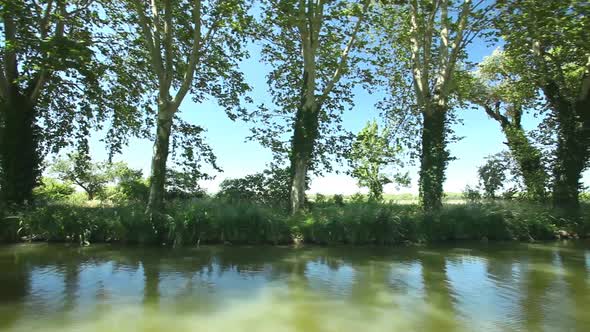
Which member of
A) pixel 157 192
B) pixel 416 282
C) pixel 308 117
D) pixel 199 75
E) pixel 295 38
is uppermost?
pixel 295 38

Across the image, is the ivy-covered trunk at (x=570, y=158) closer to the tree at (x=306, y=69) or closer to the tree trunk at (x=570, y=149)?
the tree trunk at (x=570, y=149)

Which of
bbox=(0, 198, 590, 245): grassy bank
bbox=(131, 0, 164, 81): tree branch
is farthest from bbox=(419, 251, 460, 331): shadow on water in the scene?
bbox=(131, 0, 164, 81): tree branch

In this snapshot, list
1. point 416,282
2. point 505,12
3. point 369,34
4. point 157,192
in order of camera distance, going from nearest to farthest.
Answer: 1. point 416,282
2. point 157,192
3. point 505,12
4. point 369,34

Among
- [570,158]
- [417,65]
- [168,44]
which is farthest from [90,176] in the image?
[570,158]

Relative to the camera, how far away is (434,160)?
15.1 meters

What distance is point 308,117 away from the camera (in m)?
15.0

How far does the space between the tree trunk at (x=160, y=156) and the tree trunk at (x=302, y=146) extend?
488 cm

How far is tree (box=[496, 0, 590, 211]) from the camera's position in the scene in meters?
14.1

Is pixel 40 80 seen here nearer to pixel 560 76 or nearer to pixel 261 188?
pixel 261 188

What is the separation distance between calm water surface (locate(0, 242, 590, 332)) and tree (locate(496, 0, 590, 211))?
261 inches

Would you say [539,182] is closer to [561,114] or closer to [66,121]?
[561,114]

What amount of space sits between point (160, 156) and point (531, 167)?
16.6 meters

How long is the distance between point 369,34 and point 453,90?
518cm

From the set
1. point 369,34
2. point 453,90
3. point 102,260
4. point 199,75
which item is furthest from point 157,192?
point 453,90
